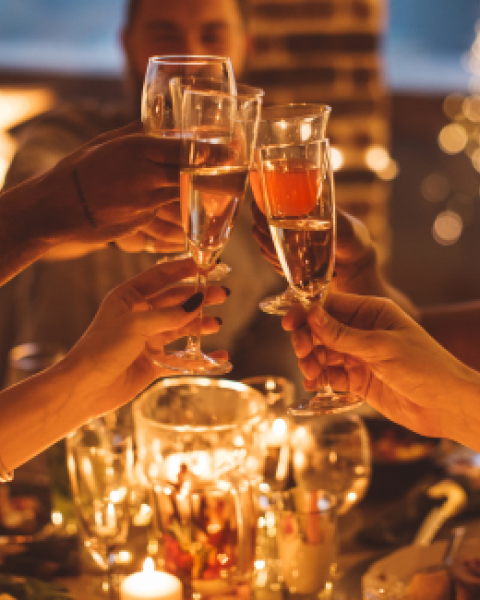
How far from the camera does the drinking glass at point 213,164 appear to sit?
87cm

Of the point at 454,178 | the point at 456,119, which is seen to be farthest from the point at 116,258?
the point at 454,178

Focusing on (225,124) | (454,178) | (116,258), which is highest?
(225,124)

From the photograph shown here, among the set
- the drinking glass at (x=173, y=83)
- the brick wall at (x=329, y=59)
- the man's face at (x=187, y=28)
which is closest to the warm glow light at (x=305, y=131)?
the drinking glass at (x=173, y=83)

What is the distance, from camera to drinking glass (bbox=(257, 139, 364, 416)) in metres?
0.92

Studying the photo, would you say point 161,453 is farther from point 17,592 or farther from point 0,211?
point 0,211

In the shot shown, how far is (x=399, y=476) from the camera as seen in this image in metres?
1.36

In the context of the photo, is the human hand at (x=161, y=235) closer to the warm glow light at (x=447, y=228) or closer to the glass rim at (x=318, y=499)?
the glass rim at (x=318, y=499)

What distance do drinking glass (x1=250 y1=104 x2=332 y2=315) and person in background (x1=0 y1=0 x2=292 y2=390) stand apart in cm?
81

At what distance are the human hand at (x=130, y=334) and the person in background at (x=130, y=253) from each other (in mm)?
763

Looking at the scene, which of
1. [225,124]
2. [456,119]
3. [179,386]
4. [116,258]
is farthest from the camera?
[456,119]

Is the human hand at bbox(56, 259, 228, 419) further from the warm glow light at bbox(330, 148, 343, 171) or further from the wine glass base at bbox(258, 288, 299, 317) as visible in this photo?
the warm glow light at bbox(330, 148, 343, 171)


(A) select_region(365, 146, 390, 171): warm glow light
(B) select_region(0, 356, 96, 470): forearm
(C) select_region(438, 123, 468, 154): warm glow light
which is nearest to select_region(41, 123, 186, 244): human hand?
(B) select_region(0, 356, 96, 470): forearm

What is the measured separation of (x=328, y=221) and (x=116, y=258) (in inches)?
54.2

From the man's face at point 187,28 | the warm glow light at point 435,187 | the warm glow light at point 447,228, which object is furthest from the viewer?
the warm glow light at point 435,187
